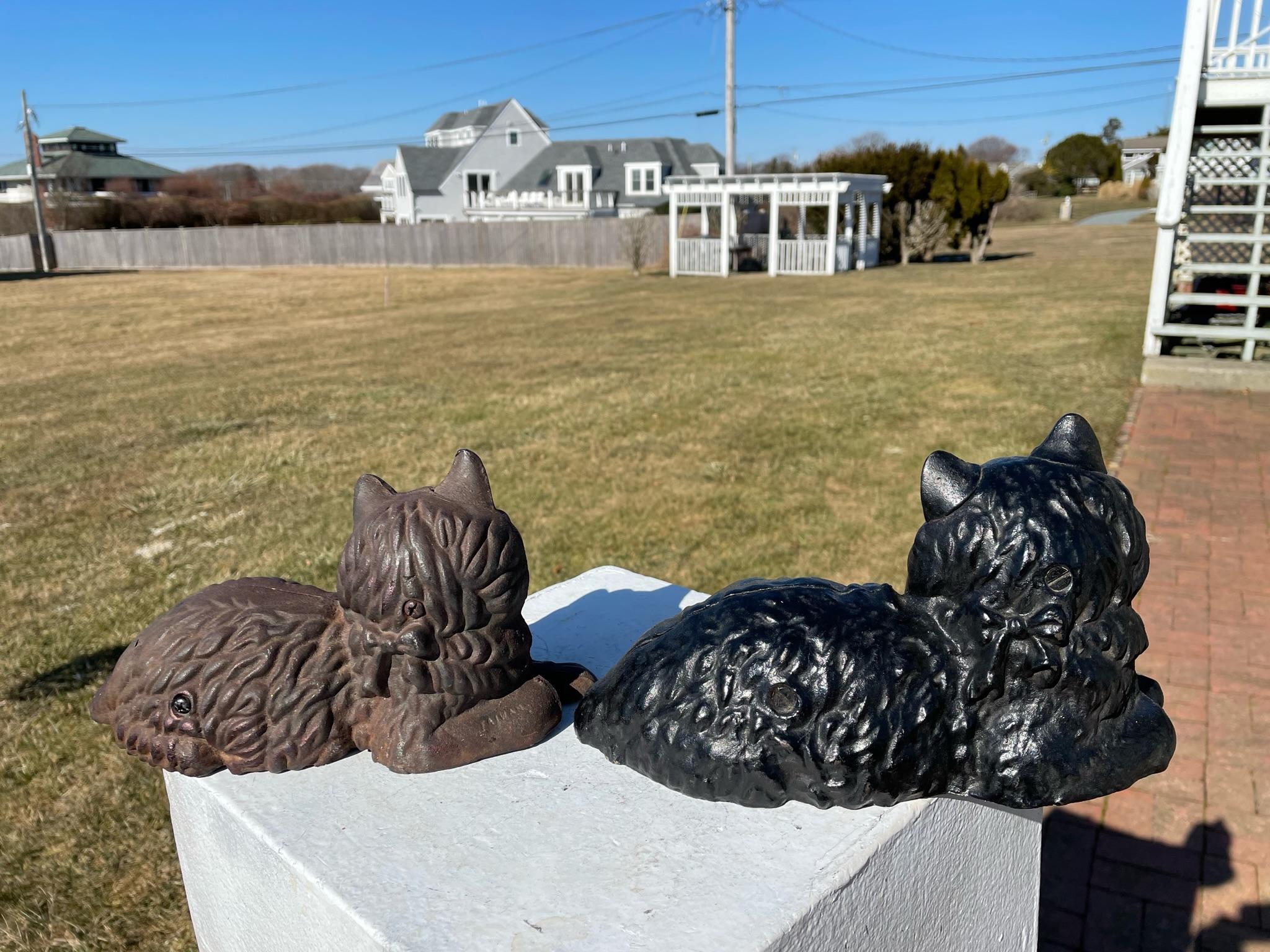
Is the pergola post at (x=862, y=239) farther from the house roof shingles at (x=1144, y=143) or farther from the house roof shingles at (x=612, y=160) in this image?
the house roof shingles at (x=1144, y=143)

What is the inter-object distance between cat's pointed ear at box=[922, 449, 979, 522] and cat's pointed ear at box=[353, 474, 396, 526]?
3.69 ft

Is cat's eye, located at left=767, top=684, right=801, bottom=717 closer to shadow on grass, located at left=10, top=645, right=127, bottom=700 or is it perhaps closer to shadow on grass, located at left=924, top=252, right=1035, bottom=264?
shadow on grass, located at left=10, top=645, right=127, bottom=700

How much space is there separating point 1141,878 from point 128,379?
40.7ft

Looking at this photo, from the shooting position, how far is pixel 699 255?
24125 mm

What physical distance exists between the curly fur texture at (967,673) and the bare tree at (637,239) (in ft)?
80.1

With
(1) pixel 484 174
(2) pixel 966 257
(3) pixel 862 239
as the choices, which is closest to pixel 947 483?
(3) pixel 862 239

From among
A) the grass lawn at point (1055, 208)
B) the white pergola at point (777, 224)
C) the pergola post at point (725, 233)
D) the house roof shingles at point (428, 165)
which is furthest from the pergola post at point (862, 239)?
the house roof shingles at point (428, 165)

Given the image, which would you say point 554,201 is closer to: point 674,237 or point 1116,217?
point 674,237

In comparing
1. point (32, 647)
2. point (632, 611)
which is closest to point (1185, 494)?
point (632, 611)

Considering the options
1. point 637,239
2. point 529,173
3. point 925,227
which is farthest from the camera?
point 529,173

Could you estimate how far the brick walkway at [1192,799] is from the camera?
106 inches

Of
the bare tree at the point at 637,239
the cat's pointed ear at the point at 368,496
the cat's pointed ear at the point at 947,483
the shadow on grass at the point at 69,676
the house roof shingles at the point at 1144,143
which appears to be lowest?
the shadow on grass at the point at 69,676

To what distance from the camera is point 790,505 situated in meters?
6.15

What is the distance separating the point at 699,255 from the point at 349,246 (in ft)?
56.6
